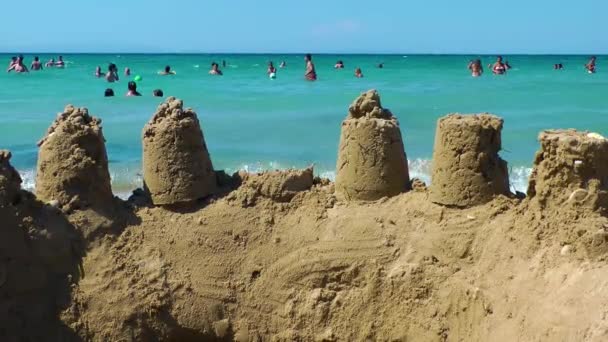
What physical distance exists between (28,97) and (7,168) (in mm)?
17743

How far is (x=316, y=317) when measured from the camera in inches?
146

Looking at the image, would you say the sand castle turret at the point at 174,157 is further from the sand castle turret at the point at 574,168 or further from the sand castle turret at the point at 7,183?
the sand castle turret at the point at 574,168

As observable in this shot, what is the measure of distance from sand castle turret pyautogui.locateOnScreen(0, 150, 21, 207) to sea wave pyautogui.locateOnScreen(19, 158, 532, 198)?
14.9 feet

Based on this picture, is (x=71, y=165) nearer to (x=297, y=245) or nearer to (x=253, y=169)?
(x=297, y=245)

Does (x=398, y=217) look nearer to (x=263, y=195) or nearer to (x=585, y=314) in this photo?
(x=263, y=195)

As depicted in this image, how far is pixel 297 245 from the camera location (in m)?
3.83

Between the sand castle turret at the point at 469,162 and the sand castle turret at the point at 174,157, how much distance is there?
1.27 m

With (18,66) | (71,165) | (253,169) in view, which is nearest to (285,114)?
(253,169)

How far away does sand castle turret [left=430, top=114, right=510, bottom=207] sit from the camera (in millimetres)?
3697

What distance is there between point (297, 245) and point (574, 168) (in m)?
1.42

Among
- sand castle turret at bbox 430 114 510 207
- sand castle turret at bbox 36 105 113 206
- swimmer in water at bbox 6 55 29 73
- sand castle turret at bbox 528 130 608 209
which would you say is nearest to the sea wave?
sand castle turret at bbox 36 105 113 206

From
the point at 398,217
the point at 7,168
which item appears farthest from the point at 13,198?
the point at 398,217

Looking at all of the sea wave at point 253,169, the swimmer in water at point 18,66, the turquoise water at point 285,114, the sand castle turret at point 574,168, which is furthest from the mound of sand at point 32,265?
the swimmer in water at point 18,66

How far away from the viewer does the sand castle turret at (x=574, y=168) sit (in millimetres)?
3252
